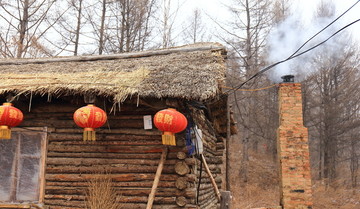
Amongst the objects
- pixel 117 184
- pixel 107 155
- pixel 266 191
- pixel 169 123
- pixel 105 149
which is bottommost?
pixel 266 191

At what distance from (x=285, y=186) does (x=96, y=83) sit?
5793mm

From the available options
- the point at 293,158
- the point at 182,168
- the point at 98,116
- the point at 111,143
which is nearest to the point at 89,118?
the point at 98,116

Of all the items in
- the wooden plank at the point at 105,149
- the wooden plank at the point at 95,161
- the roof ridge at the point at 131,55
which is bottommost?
the wooden plank at the point at 95,161

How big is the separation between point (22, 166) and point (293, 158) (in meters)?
6.83

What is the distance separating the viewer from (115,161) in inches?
249

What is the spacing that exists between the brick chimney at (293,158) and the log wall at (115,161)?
10.1 ft

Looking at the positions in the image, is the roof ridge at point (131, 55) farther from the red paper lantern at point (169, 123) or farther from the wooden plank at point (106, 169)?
the wooden plank at point (106, 169)

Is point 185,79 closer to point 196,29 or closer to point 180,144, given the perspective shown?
point 180,144

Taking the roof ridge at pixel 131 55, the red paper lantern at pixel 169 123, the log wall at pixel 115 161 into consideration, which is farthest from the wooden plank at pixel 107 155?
the roof ridge at pixel 131 55

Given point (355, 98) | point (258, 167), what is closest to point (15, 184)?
point (258, 167)

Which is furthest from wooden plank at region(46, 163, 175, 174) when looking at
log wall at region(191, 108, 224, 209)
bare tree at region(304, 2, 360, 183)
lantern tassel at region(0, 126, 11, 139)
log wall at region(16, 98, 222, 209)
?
bare tree at region(304, 2, 360, 183)

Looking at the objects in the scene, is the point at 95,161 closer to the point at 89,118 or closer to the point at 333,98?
the point at 89,118

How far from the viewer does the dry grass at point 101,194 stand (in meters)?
5.71

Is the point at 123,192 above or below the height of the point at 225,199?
above
